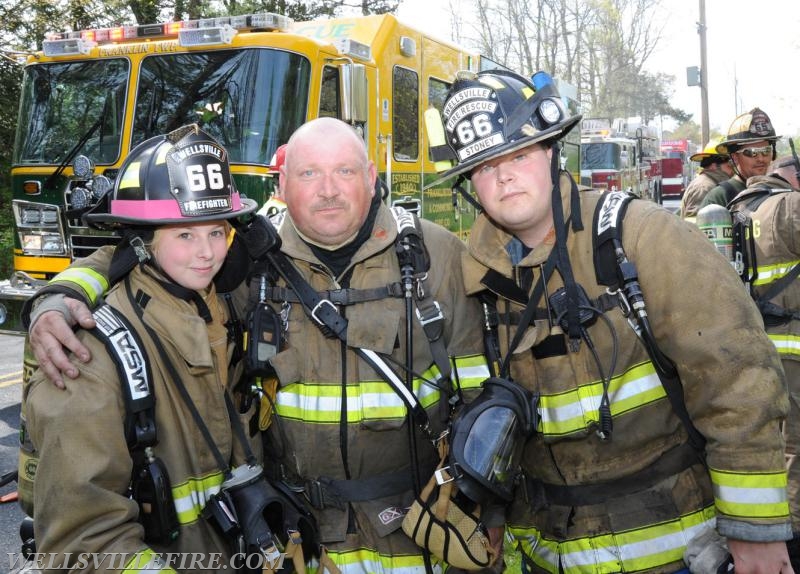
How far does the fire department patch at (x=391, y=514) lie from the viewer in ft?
7.91

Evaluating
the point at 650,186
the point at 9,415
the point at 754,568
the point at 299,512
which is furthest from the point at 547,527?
the point at 650,186

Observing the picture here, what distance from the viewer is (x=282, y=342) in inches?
95.8

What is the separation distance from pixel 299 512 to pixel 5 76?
1310 centimetres

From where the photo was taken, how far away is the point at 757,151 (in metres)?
5.32

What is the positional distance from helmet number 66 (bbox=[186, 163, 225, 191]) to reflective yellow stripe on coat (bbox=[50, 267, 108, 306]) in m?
0.45

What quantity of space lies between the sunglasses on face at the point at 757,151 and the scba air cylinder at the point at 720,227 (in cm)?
166

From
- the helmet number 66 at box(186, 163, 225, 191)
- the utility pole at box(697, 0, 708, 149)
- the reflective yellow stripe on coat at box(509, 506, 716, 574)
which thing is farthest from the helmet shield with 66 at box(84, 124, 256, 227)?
the utility pole at box(697, 0, 708, 149)

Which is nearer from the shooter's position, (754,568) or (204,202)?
(754,568)

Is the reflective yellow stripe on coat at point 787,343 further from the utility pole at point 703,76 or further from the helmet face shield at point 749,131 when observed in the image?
the utility pole at point 703,76

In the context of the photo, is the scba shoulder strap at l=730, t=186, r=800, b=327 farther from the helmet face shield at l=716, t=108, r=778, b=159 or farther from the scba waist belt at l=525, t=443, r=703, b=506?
the scba waist belt at l=525, t=443, r=703, b=506

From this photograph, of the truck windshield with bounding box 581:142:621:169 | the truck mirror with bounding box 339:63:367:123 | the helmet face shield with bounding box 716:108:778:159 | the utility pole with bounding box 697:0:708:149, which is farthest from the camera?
the utility pole with bounding box 697:0:708:149

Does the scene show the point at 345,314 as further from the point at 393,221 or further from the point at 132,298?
the point at 132,298

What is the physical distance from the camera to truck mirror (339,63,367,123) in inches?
231

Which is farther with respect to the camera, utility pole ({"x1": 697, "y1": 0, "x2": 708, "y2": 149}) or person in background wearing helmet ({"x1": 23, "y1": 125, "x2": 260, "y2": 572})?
utility pole ({"x1": 697, "y1": 0, "x2": 708, "y2": 149})
